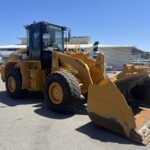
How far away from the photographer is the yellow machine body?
208 inches

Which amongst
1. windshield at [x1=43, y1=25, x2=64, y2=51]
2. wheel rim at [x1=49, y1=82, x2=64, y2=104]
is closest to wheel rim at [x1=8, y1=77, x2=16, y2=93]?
windshield at [x1=43, y1=25, x2=64, y2=51]

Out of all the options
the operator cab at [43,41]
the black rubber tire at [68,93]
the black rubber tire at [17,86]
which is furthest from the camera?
the black rubber tire at [17,86]

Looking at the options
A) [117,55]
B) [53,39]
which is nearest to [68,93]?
[53,39]

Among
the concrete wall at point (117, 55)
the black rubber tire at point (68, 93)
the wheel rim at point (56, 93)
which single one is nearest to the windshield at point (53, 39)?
the wheel rim at point (56, 93)

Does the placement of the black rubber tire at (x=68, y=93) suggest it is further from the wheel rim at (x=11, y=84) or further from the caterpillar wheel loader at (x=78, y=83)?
the wheel rim at (x=11, y=84)

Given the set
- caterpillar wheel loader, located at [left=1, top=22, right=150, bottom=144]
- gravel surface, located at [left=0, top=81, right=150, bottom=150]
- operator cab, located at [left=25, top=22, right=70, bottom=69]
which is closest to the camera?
gravel surface, located at [left=0, top=81, right=150, bottom=150]

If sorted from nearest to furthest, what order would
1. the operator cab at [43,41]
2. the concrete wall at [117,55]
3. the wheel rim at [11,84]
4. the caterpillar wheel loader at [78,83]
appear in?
the caterpillar wheel loader at [78,83] < the operator cab at [43,41] < the wheel rim at [11,84] < the concrete wall at [117,55]

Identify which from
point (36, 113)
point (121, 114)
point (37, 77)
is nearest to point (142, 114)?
point (121, 114)

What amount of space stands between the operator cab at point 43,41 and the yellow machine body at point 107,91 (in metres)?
0.29

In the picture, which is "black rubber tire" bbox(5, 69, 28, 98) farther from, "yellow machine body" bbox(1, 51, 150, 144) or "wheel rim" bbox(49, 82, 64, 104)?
"wheel rim" bbox(49, 82, 64, 104)

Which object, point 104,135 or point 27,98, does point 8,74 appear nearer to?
point 27,98

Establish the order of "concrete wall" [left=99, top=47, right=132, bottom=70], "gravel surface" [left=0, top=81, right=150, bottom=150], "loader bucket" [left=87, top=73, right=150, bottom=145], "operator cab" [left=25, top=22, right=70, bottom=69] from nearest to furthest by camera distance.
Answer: "gravel surface" [left=0, top=81, right=150, bottom=150]
"loader bucket" [left=87, top=73, right=150, bottom=145]
"operator cab" [left=25, top=22, right=70, bottom=69]
"concrete wall" [left=99, top=47, right=132, bottom=70]

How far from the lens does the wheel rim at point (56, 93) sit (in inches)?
287

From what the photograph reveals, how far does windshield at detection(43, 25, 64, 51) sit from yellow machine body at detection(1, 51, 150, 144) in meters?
0.69
